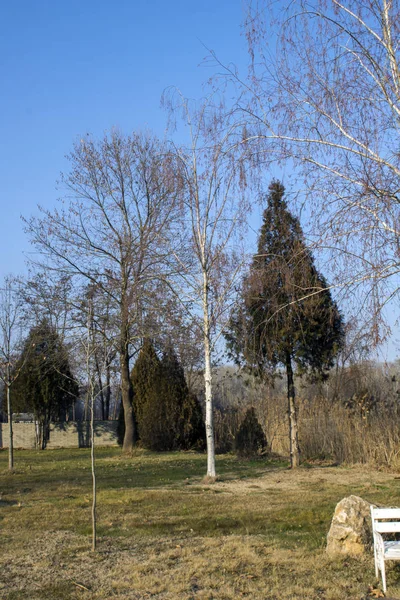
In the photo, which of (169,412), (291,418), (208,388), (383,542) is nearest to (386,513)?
(383,542)

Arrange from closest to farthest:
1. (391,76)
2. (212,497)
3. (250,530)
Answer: (391,76), (250,530), (212,497)

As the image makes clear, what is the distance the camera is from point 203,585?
4.73 meters

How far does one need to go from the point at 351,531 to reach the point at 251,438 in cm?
1060

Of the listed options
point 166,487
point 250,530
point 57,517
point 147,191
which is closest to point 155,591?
point 250,530

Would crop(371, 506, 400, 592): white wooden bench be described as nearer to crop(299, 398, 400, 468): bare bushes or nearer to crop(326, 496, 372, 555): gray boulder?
crop(326, 496, 372, 555): gray boulder

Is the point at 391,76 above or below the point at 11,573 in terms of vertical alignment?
above

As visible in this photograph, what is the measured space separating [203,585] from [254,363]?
319 inches

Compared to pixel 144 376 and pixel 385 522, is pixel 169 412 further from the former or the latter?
pixel 385 522

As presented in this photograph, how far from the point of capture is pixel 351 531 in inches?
213

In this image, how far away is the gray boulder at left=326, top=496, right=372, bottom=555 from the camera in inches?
212

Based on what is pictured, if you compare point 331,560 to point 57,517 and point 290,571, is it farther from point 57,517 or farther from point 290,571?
point 57,517

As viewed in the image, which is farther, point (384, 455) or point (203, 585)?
point (384, 455)

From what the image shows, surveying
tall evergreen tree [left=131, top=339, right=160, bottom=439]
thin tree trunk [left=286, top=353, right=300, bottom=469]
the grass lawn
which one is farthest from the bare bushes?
tall evergreen tree [left=131, top=339, right=160, bottom=439]

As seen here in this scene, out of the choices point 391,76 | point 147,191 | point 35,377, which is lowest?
point 35,377
